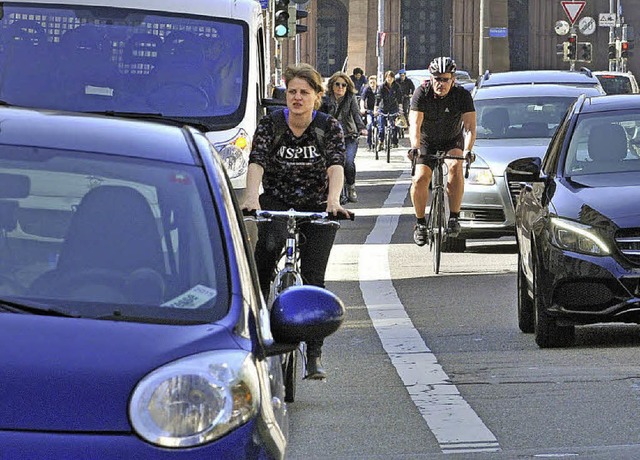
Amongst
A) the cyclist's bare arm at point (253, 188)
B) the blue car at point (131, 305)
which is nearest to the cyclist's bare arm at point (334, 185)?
the cyclist's bare arm at point (253, 188)

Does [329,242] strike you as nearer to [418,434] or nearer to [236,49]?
[418,434]

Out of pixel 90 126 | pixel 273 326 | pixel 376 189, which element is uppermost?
pixel 90 126

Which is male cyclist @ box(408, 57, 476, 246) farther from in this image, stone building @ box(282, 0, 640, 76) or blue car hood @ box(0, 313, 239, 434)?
stone building @ box(282, 0, 640, 76)

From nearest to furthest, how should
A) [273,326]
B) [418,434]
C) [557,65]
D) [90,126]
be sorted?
[273,326], [90,126], [418,434], [557,65]

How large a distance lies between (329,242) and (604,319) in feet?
7.35

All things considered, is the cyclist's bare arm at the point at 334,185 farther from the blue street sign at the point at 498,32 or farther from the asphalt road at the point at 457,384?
the blue street sign at the point at 498,32

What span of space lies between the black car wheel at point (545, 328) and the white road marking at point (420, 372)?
0.65 metres

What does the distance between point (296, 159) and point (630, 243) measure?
228 cm

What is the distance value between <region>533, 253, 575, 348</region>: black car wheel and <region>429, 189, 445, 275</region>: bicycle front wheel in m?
5.10

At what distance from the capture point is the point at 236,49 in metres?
15.5

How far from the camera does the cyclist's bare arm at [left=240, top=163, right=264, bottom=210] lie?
373 inches

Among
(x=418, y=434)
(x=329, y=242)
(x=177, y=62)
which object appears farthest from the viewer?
(x=177, y=62)

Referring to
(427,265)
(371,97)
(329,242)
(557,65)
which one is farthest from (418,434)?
(557,65)

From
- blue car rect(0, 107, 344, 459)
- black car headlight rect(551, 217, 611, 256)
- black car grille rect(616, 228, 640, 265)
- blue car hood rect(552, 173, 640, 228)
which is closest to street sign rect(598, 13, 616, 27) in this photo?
blue car hood rect(552, 173, 640, 228)
